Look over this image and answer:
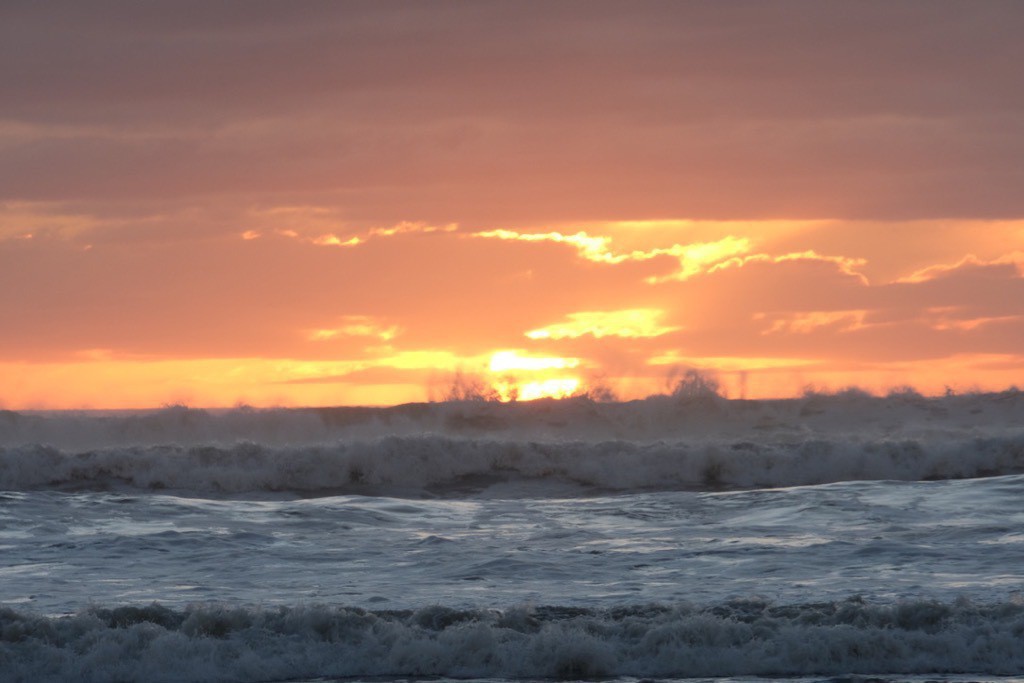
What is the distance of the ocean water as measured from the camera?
557 inches

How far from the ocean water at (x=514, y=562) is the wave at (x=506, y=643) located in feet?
0.08

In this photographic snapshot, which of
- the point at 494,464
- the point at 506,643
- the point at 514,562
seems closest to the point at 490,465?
the point at 494,464

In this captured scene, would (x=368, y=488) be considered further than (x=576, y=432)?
No

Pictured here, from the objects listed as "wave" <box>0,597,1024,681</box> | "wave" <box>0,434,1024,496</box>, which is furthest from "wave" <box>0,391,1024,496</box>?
"wave" <box>0,597,1024,681</box>

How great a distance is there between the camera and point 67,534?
21219 mm

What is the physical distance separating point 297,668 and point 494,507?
11.9 m

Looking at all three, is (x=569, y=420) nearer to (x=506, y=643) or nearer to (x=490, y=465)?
(x=490, y=465)

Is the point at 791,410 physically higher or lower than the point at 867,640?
higher

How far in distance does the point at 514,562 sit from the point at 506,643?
458cm

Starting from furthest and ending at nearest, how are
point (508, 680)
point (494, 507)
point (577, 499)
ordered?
1. point (577, 499)
2. point (494, 507)
3. point (508, 680)

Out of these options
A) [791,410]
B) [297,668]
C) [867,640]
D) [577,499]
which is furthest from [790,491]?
[791,410]

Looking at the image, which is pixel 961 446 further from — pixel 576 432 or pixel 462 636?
pixel 462 636

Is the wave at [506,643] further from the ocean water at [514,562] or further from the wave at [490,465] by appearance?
the wave at [490,465]

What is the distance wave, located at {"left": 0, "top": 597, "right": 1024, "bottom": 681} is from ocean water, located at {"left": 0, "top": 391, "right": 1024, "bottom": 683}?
0.02m
